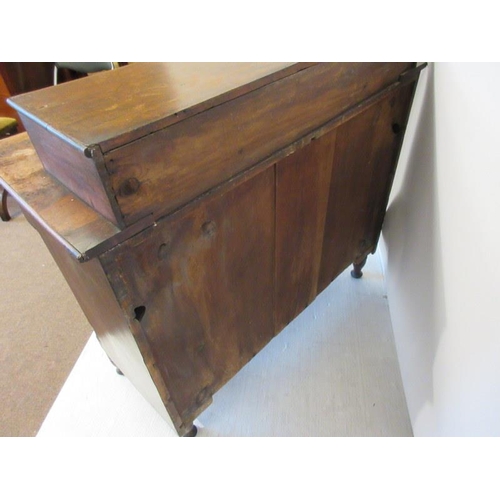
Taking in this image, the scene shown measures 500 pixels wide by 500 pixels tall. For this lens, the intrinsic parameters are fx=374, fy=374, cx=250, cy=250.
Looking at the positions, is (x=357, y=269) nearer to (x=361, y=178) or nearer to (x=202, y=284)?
(x=361, y=178)

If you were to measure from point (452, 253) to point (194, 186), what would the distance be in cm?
57

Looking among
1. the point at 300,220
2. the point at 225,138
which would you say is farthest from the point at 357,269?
the point at 225,138

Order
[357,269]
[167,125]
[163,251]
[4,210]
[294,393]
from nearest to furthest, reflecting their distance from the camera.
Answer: [167,125], [163,251], [294,393], [357,269], [4,210]

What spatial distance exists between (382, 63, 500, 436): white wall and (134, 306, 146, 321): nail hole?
0.60 meters

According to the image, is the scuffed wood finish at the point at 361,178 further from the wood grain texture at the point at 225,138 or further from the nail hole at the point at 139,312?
the nail hole at the point at 139,312

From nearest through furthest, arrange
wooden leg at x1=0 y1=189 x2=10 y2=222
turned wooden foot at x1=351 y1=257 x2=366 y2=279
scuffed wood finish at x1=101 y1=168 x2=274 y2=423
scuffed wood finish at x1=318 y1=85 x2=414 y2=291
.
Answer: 1. scuffed wood finish at x1=101 y1=168 x2=274 y2=423
2. scuffed wood finish at x1=318 y1=85 x2=414 y2=291
3. turned wooden foot at x1=351 y1=257 x2=366 y2=279
4. wooden leg at x1=0 y1=189 x2=10 y2=222

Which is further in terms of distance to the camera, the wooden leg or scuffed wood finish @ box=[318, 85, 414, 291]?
the wooden leg

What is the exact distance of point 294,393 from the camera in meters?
1.17

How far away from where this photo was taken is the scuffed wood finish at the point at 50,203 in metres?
0.53

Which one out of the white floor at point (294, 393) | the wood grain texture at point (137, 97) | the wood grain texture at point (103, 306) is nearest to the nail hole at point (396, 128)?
the wood grain texture at point (137, 97)

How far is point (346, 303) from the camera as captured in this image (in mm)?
1419

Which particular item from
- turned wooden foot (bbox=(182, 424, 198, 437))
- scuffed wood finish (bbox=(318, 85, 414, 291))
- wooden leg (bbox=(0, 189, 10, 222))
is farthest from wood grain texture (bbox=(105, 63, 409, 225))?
wooden leg (bbox=(0, 189, 10, 222))

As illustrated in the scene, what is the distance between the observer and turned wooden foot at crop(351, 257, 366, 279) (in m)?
1.43

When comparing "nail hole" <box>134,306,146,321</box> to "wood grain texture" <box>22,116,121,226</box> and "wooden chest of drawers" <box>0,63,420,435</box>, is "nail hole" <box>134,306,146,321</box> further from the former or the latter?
"wood grain texture" <box>22,116,121,226</box>
